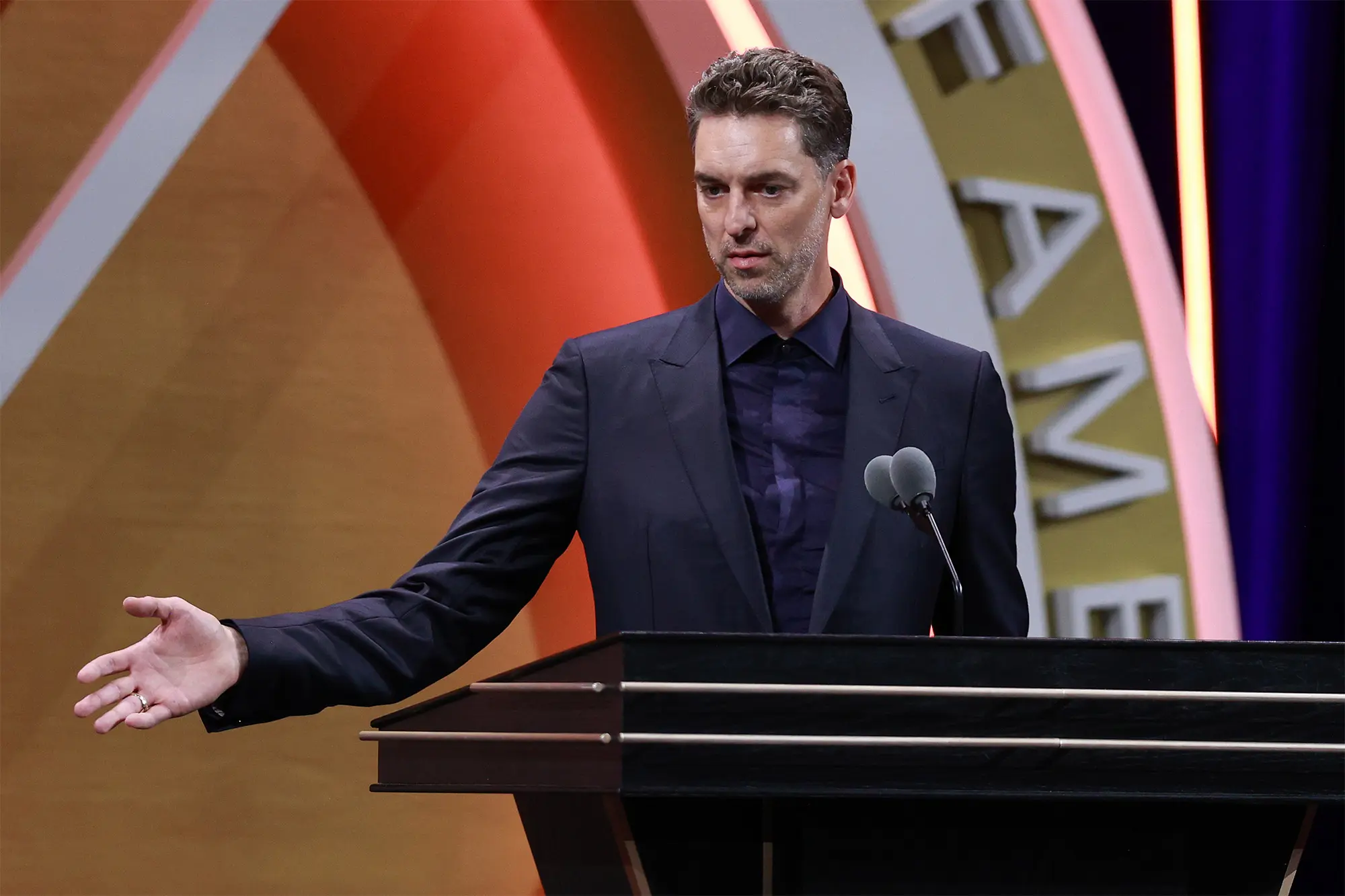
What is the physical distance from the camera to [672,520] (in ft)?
5.82

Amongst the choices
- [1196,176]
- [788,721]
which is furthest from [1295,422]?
[788,721]

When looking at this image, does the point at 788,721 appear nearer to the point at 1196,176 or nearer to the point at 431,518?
the point at 431,518

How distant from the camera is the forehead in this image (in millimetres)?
1857

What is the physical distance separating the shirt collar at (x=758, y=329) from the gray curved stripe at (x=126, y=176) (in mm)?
1303

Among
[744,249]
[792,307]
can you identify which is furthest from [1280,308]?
[744,249]

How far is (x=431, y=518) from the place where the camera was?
9.66ft

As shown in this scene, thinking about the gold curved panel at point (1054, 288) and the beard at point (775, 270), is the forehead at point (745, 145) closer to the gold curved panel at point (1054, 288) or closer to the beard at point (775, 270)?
the beard at point (775, 270)

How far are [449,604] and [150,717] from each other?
465 millimetres

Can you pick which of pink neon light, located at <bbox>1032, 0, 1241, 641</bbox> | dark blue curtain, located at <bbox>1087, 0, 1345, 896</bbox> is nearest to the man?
pink neon light, located at <bbox>1032, 0, 1241, 641</bbox>

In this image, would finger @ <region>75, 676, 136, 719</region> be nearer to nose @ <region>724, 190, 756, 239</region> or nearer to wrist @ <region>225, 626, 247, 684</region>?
wrist @ <region>225, 626, 247, 684</region>

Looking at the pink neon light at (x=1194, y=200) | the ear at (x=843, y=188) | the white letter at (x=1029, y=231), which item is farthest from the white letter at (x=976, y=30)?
the ear at (x=843, y=188)

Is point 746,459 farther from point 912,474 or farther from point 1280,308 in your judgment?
point 1280,308

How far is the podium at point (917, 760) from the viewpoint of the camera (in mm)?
1193

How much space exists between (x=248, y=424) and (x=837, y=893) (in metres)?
1.87
